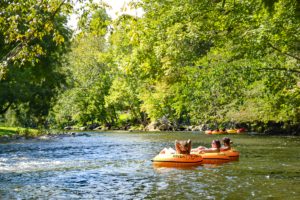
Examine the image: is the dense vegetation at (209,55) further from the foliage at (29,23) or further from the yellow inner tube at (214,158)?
the yellow inner tube at (214,158)

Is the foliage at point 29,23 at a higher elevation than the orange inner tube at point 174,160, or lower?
higher

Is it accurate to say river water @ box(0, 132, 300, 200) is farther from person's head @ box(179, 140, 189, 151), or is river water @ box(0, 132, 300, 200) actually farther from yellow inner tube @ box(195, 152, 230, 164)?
person's head @ box(179, 140, 189, 151)

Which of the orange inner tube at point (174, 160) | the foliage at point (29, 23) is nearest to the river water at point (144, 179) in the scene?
the orange inner tube at point (174, 160)

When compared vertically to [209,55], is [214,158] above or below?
below

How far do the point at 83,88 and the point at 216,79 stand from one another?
3585 centimetres

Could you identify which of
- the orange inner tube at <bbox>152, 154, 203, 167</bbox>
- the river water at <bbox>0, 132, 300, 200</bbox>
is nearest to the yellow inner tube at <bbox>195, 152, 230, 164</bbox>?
the river water at <bbox>0, 132, 300, 200</bbox>

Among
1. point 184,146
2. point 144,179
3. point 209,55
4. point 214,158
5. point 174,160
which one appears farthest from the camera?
point 209,55

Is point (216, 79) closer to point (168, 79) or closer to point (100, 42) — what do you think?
point (168, 79)

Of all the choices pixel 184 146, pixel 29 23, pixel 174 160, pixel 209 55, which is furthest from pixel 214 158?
pixel 209 55

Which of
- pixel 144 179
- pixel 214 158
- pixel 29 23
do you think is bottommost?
pixel 144 179

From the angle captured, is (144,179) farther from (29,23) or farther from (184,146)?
(29,23)

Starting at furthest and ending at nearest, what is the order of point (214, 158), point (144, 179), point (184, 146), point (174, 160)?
point (214, 158)
point (184, 146)
point (174, 160)
point (144, 179)

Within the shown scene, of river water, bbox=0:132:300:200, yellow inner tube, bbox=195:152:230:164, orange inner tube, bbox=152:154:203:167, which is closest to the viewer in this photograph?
river water, bbox=0:132:300:200

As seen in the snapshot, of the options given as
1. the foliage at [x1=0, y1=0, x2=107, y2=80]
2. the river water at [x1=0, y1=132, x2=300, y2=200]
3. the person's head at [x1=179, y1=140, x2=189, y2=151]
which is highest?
the foliage at [x1=0, y1=0, x2=107, y2=80]
